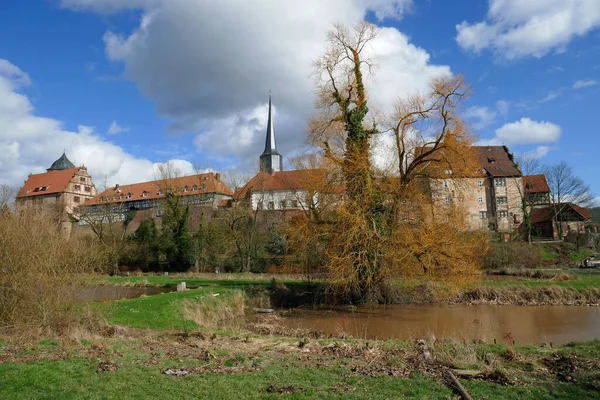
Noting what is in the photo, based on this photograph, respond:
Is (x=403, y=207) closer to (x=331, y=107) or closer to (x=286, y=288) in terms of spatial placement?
(x=331, y=107)

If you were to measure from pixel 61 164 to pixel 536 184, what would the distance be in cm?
8859

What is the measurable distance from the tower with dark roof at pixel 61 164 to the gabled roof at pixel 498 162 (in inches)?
3169

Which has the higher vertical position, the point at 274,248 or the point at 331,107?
the point at 331,107

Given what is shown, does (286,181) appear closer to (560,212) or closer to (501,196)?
(501,196)

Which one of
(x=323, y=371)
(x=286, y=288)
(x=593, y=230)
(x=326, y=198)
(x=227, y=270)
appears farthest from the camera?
(x=593, y=230)

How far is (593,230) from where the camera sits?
174 feet

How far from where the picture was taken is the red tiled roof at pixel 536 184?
190 ft

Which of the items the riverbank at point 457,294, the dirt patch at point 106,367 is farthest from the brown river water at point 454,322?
the dirt patch at point 106,367

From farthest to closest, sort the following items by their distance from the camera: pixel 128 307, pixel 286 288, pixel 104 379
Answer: pixel 286 288 → pixel 128 307 → pixel 104 379

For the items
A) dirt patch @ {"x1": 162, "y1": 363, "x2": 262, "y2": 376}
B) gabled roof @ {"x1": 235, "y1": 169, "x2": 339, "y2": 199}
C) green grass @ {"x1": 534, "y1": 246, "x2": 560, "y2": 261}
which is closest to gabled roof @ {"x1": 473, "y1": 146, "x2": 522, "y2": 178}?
green grass @ {"x1": 534, "y1": 246, "x2": 560, "y2": 261}

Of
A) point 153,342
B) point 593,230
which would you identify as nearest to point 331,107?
point 153,342

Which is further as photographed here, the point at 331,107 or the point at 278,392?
the point at 331,107

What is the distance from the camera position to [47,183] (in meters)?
80.6

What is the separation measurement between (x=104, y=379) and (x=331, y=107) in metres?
18.8
